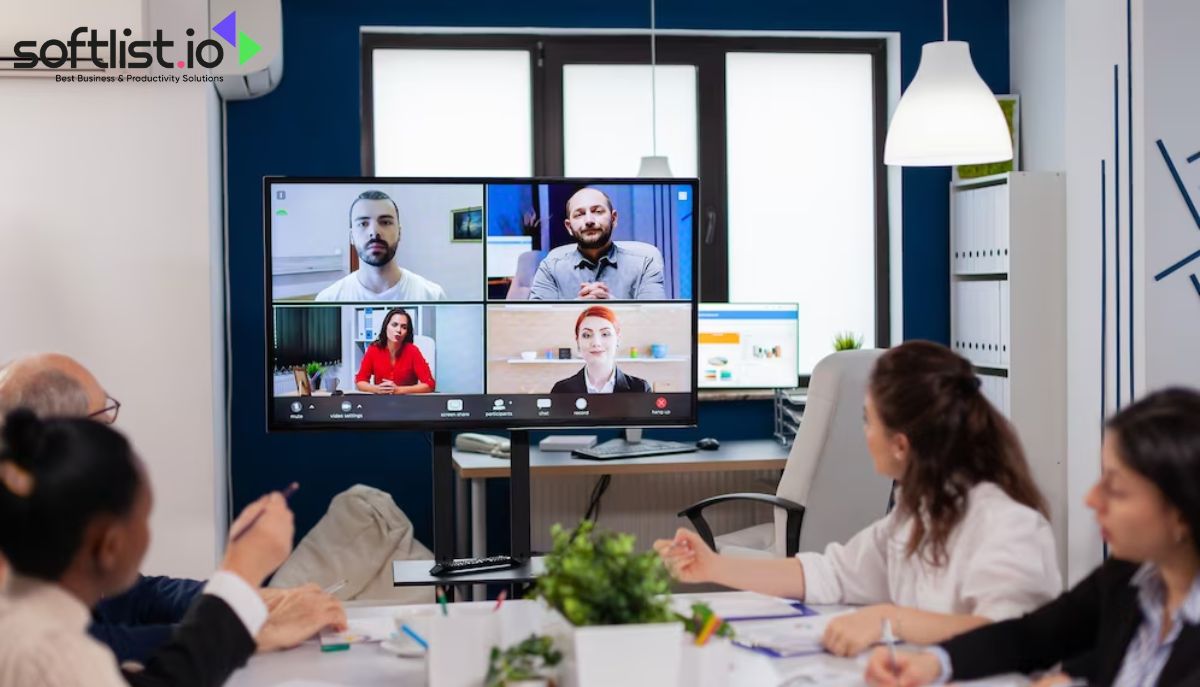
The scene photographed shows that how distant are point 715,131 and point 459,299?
2.47 metres

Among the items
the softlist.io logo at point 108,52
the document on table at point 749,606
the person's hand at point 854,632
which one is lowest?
the document on table at point 749,606

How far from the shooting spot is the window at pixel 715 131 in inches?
201

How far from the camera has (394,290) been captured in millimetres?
2979

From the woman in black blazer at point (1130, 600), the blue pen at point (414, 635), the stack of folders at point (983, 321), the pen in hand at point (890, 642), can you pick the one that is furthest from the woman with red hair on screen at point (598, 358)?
the stack of folders at point (983, 321)

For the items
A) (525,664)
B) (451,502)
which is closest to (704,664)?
(525,664)

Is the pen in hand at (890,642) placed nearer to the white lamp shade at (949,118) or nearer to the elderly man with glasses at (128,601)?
→ the elderly man with glasses at (128,601)

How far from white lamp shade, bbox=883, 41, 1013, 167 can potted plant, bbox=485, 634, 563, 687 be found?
235 centimetres

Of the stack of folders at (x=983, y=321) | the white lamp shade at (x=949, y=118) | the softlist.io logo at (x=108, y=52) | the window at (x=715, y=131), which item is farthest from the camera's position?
the window at (x=715, y=131)

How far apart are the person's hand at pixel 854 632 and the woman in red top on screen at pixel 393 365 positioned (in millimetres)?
1386

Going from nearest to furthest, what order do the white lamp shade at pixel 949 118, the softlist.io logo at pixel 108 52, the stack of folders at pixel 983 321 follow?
the white lamp shade at pixel 949 118
the softlist.io logo at pixel 108 52
the stack of folders at pixel 983 321

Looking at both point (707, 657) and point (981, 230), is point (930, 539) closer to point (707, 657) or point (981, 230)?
point (707, 657)

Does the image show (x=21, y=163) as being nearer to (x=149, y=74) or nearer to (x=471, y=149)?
(x=149, y=74)

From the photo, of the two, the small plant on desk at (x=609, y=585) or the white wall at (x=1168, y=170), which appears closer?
the small plant on desk at (x=609, y=585)

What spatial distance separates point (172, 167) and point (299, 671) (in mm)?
2360
